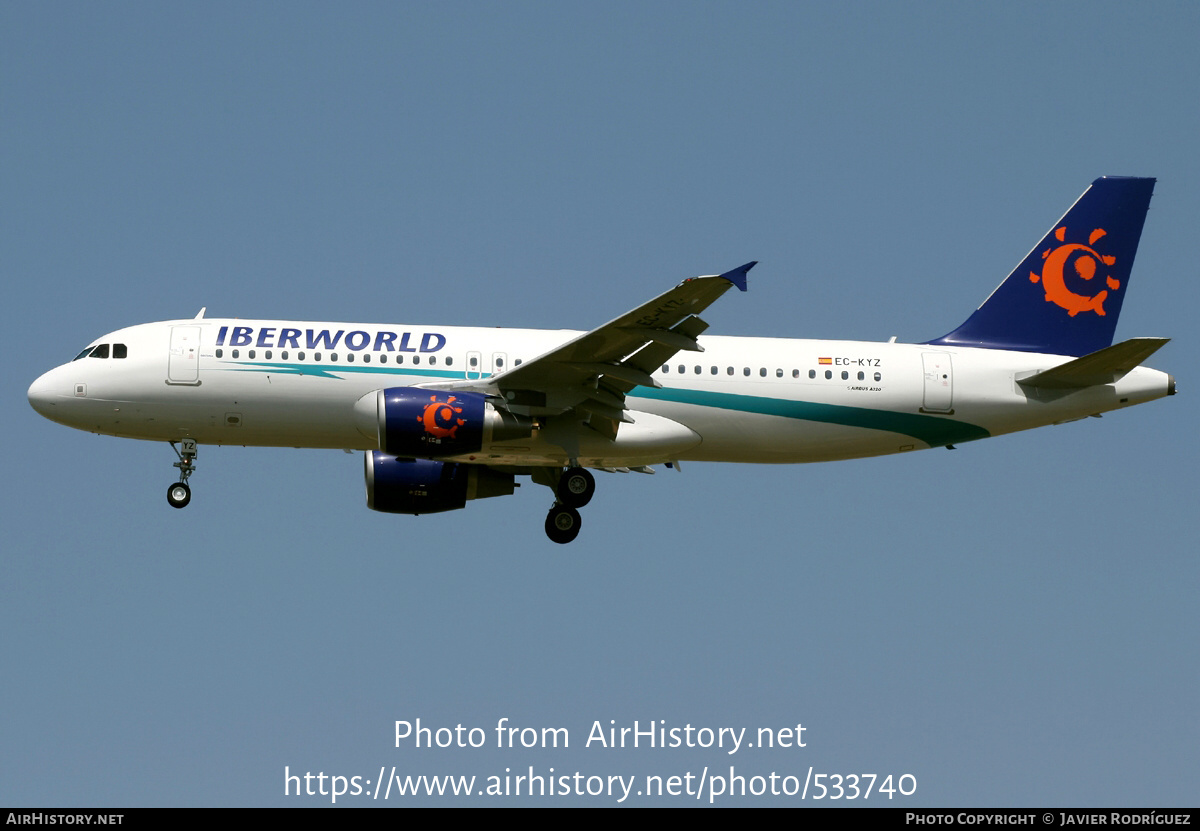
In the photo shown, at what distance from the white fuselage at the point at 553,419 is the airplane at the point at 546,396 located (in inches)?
1.4

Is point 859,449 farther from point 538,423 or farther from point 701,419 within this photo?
point 538,423

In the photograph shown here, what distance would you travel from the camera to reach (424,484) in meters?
33.4

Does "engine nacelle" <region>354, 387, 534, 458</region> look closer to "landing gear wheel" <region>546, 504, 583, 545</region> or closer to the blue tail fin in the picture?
"landing gear wheel" <region>546, 504, 583, 545</region>

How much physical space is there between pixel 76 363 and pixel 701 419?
1320cm

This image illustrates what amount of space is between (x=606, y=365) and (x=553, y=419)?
1.92 metres

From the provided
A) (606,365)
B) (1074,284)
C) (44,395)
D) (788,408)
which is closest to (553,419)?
(606,365)

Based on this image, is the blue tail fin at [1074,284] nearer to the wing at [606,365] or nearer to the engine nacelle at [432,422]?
Answer: the wing at [606,365]

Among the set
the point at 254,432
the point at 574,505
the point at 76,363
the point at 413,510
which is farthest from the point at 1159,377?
the point at 76,363

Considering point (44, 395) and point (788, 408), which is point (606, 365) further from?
point (44, 395)

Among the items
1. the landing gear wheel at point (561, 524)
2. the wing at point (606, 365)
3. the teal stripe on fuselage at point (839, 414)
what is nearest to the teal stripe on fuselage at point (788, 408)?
the teal stripe on fuselage at point (839, 414)

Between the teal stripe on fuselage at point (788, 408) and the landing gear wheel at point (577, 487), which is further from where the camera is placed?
the landing gear wheel at point (577, 487)

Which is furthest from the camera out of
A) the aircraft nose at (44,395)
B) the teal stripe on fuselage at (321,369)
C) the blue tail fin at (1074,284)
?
the blue tail fin at (1074,284)

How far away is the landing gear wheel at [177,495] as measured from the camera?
32375 millimetres

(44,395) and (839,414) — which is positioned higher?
(44,395)
